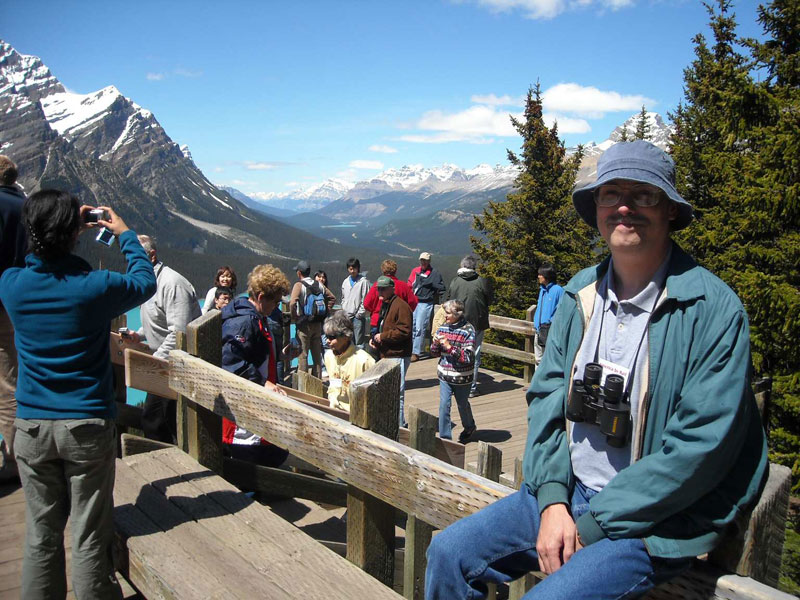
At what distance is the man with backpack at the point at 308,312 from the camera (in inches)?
384

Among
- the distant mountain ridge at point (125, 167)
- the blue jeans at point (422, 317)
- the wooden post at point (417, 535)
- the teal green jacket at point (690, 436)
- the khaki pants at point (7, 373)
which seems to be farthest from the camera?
the distant mountain ridge at point (125, 167)

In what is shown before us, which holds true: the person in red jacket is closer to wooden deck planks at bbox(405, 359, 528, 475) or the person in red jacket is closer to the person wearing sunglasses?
wooden deck planks at bbox(405, 359, 528, 475)

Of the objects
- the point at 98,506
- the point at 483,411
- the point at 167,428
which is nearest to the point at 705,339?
the point at 98,506

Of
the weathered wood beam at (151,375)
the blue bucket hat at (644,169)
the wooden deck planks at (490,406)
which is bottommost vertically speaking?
the wooden deck planks at (490,406)

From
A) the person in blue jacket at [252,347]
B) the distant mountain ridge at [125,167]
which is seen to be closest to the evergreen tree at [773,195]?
the person in blue jacket at [252,347]

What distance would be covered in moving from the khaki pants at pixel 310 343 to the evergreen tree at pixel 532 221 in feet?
46.5

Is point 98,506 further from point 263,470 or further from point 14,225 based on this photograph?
point 14,225

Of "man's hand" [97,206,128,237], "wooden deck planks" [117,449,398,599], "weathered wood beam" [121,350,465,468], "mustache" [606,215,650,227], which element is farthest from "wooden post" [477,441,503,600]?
"man's hand" [97,206,128,237]

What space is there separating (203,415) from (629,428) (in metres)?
2.79

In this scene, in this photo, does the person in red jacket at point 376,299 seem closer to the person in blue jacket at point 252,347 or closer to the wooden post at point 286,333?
the wooden post at point 286,333

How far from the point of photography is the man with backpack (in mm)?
9750

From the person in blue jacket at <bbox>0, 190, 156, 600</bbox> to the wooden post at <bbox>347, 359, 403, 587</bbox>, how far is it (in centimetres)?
113

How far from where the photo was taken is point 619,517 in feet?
5.19

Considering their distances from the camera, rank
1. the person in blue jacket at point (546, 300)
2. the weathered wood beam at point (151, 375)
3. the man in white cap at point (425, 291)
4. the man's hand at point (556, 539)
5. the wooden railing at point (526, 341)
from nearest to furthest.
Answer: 1. the man's hand at point (556, 539)
2. the weathered wood beam at point (151, 375)
3. the person in blue jacket at point (546, 300)
4. the wooden railing at point (526, 341)
5. the man in white cap at point (425, 291)
